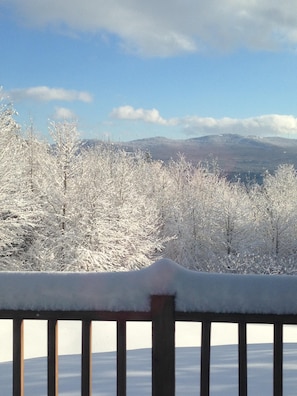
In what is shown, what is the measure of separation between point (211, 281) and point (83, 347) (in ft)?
2.13

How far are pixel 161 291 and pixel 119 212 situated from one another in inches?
731

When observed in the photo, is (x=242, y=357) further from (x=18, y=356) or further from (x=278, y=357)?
(x=18, y=356)

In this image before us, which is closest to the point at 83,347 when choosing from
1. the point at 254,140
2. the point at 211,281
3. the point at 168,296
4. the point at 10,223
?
the point at 168,296

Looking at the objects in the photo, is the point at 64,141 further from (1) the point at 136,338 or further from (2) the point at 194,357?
(2) the point at 194,357

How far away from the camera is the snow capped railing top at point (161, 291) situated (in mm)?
1783

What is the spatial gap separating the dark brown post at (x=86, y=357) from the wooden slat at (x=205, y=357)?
50 centimetres

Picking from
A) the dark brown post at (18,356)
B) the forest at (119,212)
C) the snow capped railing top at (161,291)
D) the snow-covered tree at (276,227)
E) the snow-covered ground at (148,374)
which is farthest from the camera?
Answer: the snow-covered tree at (276,227)

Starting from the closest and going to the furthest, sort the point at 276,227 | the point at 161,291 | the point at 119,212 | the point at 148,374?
the point at 161,291 → the point at 148,374 → the point at 119,212 → the point at 276,227

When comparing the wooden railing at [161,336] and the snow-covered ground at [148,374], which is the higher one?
the wooden railing at [161,336]

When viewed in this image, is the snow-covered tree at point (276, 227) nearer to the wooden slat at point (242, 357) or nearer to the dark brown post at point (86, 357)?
the wooden slat at point (242, 357)

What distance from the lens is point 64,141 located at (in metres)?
18.8

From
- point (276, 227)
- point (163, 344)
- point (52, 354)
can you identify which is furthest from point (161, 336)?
point (276, 227)

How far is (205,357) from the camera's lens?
1.84 m

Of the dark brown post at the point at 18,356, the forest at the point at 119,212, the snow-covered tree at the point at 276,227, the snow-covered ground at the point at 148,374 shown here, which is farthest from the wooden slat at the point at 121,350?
the snow-covered tree at the point at 276,227
